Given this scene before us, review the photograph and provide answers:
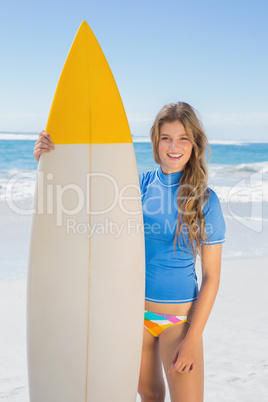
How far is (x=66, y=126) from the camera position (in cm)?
172

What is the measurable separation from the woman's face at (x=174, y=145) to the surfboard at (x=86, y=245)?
0.13 metres

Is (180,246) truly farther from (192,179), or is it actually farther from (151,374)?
(151,374)

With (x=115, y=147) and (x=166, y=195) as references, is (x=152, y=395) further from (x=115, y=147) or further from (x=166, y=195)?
(x=115, y=147)

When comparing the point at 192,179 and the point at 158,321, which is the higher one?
the point at 192,179

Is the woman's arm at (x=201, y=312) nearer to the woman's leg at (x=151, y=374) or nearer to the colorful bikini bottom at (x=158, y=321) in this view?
the colorful bikini bottom at (x=158, y=321)

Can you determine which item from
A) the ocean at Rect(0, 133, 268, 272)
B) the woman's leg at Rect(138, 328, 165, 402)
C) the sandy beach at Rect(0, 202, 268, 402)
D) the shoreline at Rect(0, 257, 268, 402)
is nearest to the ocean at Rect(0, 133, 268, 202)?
the ocean at Rect(0, 133, 268, 272)

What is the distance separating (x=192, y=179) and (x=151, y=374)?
860mm

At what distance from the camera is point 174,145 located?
176 cm

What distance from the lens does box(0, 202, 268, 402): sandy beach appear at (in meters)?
2.73

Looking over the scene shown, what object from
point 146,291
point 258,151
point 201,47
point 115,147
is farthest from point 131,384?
point 258,151

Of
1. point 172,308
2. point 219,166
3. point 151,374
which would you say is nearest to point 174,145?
point 172,308

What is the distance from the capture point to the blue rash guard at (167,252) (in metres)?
1.78

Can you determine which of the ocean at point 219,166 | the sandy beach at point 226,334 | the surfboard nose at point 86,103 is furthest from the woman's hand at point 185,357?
the ocean at point 219,166

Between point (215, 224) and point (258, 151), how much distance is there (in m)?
21.1
